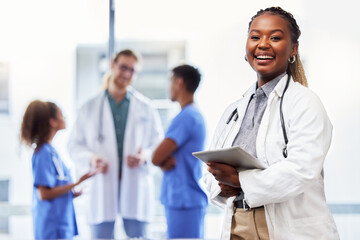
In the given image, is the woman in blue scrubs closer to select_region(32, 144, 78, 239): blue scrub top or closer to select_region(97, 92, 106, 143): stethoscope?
select_region(32, 144, 78, 239): blue scrub top

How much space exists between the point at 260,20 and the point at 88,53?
6.63ft

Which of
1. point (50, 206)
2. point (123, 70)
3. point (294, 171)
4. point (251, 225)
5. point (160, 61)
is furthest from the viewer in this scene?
point (160, 61)

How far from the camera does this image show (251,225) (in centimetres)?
114

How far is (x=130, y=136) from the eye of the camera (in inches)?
103

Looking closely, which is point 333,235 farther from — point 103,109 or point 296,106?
Result: point 103,109

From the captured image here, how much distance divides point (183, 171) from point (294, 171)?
138 cm

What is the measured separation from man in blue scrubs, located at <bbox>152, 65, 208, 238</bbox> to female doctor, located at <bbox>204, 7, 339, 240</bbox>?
1.09 m

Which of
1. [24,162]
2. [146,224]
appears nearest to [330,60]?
[146,224]

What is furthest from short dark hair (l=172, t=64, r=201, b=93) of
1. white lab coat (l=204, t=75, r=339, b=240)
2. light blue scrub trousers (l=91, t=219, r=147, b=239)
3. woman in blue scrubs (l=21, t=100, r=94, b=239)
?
white lab coat (l=204, t=75, r=339, b=240)

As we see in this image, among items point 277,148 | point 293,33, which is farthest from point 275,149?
point 293,33

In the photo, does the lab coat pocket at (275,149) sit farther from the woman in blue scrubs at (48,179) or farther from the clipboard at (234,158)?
the woman in blue scrubs at (48,179)

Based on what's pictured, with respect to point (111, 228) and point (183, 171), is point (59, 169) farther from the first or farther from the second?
point (183, 171)

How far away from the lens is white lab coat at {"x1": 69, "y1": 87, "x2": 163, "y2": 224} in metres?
2.59

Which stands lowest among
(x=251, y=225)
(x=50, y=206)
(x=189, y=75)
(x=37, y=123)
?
(x=50, y=206)
